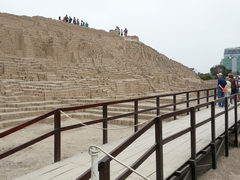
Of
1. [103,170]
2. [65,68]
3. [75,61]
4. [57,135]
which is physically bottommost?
[57,135]

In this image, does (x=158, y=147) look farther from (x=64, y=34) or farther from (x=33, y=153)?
(x=64, y=34)

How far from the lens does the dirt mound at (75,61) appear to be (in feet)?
60.9

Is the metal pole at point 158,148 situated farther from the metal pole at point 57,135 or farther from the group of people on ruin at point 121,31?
the group of people on ruin at point 121,31

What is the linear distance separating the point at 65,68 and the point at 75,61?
446 inches

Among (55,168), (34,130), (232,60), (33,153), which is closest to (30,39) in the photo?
(34,130)

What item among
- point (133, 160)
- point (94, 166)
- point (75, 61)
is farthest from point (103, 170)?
point (75, 61)

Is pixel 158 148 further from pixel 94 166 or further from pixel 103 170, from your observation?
pixel 94 166

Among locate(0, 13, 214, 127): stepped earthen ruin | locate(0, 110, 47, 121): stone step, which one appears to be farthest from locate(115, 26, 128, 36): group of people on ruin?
locate(0, 110, 47, 121): stone step

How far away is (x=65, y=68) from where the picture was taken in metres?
25.1

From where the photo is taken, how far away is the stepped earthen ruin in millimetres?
13120

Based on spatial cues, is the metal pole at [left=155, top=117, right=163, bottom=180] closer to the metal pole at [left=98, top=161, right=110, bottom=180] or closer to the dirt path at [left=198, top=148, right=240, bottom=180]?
the metal pole at [left=98, top=161, right=110, bottom=180]

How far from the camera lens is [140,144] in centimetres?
464

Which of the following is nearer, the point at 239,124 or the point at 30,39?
the point at 239,124

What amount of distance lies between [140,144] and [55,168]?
162 cm
